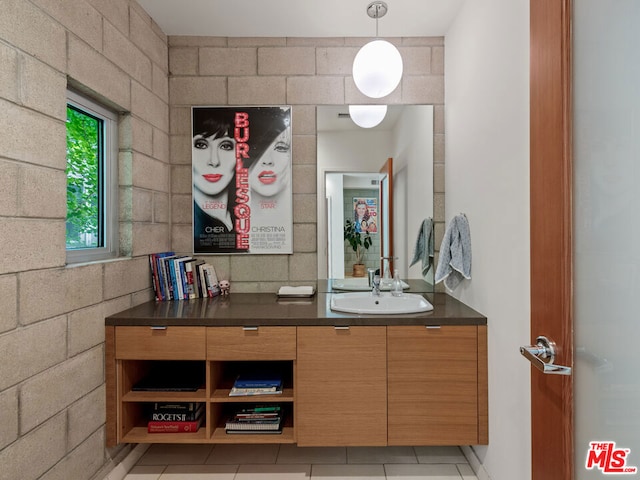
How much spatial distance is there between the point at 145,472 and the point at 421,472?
1.42 m

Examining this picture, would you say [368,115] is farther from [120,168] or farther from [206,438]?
[206,438]

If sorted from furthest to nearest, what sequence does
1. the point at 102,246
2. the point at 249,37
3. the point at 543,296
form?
the point at 249,37 → the point at 102,246 → the point at 543,296

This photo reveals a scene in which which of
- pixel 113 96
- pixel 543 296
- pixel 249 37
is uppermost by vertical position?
pixel 249 37

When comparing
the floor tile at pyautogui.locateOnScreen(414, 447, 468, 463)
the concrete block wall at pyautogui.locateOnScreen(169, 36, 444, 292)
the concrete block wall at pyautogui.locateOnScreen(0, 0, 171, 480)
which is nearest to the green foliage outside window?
the concrete block wall at pyautogui.locateOnScreen(0, 0, 171, 480)

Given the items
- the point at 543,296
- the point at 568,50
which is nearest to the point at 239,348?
the point at 543,296

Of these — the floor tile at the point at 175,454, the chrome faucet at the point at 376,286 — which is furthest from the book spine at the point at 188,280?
the chrome faucet at the point at 376,286

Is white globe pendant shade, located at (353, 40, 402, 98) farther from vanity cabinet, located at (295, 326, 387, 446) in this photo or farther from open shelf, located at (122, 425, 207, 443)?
open shelf, located at (122, 425, 207, 443)

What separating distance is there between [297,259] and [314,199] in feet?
1.35

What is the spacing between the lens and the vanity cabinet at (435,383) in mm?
1884

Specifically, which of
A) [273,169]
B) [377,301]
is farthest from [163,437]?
[273,169]

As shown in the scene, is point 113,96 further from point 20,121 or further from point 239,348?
point 239,348

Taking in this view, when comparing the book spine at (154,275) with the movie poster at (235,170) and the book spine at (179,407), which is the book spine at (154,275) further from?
the book spine at (179,407)

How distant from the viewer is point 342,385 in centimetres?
190

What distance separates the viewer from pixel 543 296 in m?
1.02
